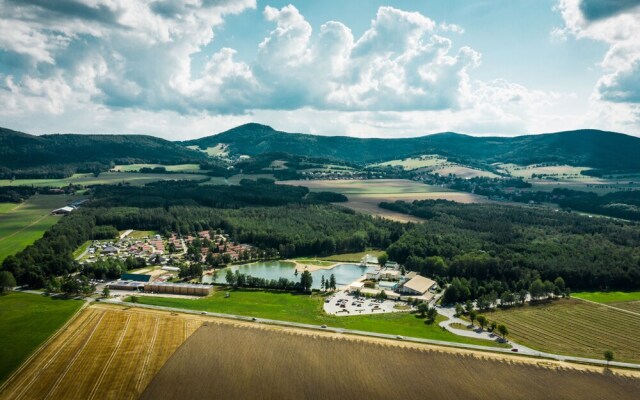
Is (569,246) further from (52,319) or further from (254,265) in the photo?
(52,319)

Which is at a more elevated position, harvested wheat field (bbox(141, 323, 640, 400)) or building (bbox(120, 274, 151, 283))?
harvested wheat field (bbox(141, 323, 640, 400))

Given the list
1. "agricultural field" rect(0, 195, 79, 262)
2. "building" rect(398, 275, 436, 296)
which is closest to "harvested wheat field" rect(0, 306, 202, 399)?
"building" rect(398, 275, 436, 296)

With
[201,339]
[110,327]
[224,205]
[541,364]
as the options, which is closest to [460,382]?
[541,364]

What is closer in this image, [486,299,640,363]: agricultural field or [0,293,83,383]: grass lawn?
[0,293,83,383]: grass lawn

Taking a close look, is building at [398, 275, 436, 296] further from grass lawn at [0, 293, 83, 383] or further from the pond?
grass lawn at [0, 293, 83, 383]

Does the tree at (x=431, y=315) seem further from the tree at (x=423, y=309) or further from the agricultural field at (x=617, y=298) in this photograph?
the agricultural field at (x=617, y=298)

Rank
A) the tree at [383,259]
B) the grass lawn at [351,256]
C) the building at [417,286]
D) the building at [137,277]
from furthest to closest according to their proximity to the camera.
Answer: the grass lawn at [351,256]
the tree at [383,259]
the building at [137,277]
the building at [417,286]

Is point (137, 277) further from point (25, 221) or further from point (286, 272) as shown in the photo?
point (25, 221)

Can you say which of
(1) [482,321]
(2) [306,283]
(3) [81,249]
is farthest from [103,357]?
(3) [81,249]

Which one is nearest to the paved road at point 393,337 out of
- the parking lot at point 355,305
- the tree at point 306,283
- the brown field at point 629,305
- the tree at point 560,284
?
the parking lot at point 355,305
